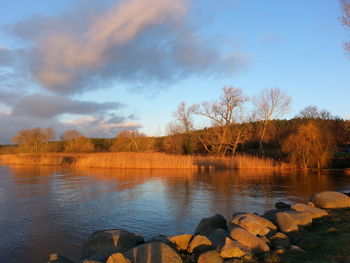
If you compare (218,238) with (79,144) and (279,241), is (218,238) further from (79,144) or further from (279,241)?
(79,144)

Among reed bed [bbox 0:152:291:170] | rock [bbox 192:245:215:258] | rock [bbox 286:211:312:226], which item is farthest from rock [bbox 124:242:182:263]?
reed bed [bbox 0:152:291:170]

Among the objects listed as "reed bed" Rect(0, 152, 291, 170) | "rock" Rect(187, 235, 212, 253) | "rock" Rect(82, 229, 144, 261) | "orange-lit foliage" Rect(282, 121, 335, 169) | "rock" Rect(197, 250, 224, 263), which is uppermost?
"orange-lit foliage" Rect(282, 121, 335, 169)

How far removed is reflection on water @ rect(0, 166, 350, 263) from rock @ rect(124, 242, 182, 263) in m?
2.51

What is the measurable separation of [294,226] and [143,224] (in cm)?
507

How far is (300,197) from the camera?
588 inches

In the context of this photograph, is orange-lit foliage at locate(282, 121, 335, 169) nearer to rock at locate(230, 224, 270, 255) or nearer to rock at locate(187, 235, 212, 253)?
rock at locate(230, 224, 270, 255)

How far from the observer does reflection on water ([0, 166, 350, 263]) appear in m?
8.67

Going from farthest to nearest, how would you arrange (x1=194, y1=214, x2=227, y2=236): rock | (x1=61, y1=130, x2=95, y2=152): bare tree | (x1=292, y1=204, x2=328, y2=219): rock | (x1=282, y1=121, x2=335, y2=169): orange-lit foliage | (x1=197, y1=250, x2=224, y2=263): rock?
(x1=61, y1=130, x2=95, y2=152): bare tree, (x1=282, y1=121, x2=335, y2=169): orange-lit foliage, (x1=292, y1=204, x2=328, y2=219): rock, (x1=194, y1=214, x2=227, y2=236): rock, (x1=197, y1=250, x2=224, y2=263): rock

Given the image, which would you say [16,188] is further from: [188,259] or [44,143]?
[44,143]

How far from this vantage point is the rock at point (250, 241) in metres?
6.18

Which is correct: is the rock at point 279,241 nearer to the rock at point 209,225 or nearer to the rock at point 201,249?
the rock at point 201,249

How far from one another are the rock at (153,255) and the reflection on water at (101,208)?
251 centimetres

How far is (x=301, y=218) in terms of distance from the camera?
327 inches

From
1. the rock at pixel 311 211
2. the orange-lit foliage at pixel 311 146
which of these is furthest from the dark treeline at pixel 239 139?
the rock at pixel 311 211
